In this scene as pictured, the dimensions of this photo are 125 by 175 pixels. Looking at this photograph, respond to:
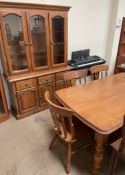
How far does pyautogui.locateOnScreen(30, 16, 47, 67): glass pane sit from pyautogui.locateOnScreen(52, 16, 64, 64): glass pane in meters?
0.20

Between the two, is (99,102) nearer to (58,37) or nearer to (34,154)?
(34,154)

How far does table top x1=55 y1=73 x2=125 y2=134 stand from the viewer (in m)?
1.23

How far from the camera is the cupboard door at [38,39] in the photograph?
2164 mm

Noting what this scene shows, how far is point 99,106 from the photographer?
57.9 inches

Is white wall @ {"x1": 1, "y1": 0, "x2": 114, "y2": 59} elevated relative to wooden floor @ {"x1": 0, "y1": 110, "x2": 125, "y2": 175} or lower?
elevated

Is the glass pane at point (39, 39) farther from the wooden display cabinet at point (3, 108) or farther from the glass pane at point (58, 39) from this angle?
the wooden display cabinet at point (3, 108)

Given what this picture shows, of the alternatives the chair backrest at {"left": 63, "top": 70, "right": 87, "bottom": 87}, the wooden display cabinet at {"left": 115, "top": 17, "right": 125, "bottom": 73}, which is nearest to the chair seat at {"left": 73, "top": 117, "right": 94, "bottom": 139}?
the chair backrest at {"left": 63, "top": 70, "right": 87, "bottom": 87}

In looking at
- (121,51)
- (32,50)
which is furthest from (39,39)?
(121,51)

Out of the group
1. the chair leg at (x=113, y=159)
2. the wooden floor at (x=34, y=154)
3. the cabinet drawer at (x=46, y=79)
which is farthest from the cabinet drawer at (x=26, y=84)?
the chair leg at (x=113, y=159)

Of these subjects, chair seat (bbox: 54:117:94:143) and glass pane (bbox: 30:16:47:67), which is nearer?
chair seat (bbox: 54:117:94:143)

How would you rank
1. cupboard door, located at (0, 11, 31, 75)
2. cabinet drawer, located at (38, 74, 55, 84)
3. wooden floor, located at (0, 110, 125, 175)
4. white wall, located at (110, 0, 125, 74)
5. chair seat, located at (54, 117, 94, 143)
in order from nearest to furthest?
1. chair seat, located at (54, 117, 94, 143)
2. wooden floor, located at (0, 110, 125, 175)
3. cupboard door, located at (0, 11, 31, 75)
4. cabinet drawer, located at (38, 74, 55, 84)
5. white wall, located at (110, 0, 125, 74)

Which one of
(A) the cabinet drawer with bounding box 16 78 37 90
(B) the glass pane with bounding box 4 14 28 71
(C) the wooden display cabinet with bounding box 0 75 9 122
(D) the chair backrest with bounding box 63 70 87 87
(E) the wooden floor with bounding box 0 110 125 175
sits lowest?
(E) the wooden floor with bounding box 0 110 125 175

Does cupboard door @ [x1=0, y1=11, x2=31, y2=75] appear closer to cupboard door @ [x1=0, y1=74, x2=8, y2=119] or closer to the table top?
cupboard door @ [x1=0, y1=74, x2=8, y2=119]

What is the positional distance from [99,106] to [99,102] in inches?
3.4
